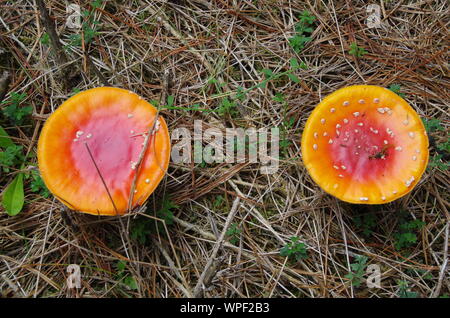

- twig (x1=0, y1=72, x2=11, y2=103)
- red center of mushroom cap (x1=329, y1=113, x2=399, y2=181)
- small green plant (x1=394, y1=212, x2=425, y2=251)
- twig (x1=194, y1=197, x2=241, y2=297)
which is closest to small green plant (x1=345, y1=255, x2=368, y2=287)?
small green plant (x1=394, y1=212, x2=425, y2=251)

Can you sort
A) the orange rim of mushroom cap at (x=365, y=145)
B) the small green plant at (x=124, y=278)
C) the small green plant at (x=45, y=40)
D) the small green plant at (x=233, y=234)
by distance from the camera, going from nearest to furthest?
the orange rim of mushroom cap at (x=365, y=145), the small green plant at (x=124, y=278), the small green plant at (x=233, y=234), the small green plant at (x=45, y=40)

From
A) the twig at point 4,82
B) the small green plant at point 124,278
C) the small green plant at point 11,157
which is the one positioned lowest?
the small green plant at point 124,278

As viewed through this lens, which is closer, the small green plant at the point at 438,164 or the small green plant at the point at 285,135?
the small green plant at the point at 438,164

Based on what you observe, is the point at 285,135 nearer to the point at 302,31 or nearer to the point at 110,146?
the point at 302,31

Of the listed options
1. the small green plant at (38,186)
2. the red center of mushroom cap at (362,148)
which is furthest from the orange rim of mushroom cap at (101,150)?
the red center of mushroom cap at (362,148)

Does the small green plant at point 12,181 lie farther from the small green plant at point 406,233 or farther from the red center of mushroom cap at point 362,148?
the small green plant at point 406,233

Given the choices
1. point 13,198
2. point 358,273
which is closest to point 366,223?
point 358,273
